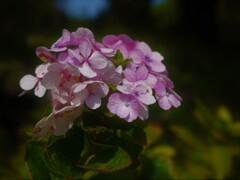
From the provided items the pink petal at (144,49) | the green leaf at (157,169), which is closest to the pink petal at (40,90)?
the pink petal at (144,49)

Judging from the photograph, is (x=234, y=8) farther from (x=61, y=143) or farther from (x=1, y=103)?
(x=61, y=143)

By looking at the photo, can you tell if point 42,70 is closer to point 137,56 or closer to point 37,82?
point 37,82

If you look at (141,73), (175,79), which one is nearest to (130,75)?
(141,73)

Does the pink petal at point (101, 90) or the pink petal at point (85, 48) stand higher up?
the pink petal at point (85, 48)

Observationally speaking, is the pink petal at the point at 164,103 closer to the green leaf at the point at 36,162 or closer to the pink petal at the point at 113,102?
the pink petal at the point at 113,102

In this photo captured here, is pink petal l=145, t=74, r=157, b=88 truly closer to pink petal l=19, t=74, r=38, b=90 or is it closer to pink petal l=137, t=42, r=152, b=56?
pink petal l=137, t=42, r=152, b=56
